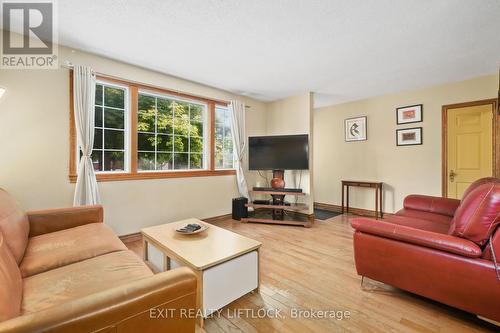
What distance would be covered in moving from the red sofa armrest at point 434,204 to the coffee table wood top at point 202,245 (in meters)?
2.23

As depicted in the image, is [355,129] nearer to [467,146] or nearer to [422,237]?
[467,146]

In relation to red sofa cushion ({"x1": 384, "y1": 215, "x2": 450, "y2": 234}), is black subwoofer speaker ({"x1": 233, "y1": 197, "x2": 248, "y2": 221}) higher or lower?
lower

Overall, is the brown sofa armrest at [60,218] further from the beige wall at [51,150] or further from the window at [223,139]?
the window at [223,139]

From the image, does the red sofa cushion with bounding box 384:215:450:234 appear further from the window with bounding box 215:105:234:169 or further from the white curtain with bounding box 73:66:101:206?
the white curtain with bounding box 73:66:101:206

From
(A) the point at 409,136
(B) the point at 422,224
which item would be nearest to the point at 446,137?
(A) the point at 409,136

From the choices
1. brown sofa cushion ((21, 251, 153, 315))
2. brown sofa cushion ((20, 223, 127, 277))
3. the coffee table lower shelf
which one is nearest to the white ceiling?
brown sofa cushion ((20, 223, 127, 277))

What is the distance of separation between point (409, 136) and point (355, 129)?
972 mm

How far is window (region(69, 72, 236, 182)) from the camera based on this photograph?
9.75 feet

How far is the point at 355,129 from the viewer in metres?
4.73

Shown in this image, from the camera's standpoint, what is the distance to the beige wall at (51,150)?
2.34 m

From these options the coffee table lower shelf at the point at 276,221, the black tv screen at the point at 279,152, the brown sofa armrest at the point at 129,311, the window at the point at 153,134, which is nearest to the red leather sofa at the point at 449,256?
the brown sofa armrest at the point at 129,311

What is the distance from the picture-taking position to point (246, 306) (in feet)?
5.68

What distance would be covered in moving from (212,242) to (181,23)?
205 cm

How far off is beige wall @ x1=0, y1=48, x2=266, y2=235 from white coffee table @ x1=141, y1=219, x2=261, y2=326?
4.00 feet
